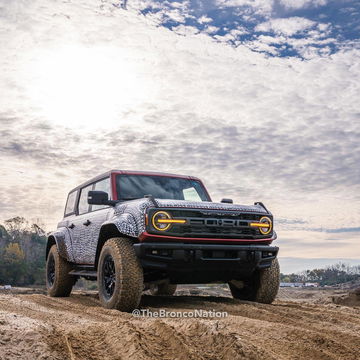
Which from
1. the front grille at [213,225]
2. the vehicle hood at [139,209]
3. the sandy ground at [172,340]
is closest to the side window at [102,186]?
the vehicle hood at [139,209]

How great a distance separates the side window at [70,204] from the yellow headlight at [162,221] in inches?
157

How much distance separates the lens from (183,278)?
275 inches

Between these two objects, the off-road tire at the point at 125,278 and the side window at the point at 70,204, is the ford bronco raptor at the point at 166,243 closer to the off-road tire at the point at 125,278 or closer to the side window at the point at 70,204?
the off-road tire at the point at 125,278

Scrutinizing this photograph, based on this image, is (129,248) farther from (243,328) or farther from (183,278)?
(243,328)

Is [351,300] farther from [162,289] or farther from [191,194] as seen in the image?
[191,194]

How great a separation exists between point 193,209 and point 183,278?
103 centimetres

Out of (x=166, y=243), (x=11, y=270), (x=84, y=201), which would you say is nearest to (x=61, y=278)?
(x=84, y=201)

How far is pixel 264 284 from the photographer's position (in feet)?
24.8

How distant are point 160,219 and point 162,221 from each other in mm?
37

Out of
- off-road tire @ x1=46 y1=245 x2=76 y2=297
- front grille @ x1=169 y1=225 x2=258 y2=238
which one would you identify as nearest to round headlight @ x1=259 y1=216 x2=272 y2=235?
front grille @ x1=169 y1=225 x2=258 y2=238

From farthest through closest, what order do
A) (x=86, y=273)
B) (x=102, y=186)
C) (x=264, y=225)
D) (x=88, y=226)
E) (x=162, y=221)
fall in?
(x=102, y=186)
(x=88, y=226)
(x=86, y=273)
(x=264, y=225)
(x=162, y=221)

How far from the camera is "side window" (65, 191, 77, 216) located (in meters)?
10.2

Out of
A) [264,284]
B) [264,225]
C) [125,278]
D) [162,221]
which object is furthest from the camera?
[264,284]

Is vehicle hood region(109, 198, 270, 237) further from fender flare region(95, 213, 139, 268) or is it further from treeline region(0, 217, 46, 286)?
treeline region(0, 217, 46, 286)
